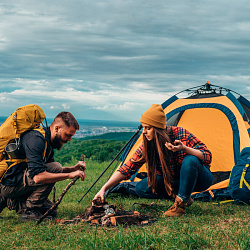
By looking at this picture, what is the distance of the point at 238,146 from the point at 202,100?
130 centimetres

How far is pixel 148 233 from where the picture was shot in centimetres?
359

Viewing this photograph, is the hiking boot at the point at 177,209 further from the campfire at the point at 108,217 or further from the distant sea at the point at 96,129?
the distant sea at the point at 96,129

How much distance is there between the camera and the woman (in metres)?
4.30

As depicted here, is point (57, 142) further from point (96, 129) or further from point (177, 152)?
point (96, 129)

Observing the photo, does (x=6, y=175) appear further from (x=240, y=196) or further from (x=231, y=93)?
(x=231, y=93)

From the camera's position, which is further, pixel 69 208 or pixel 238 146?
pixel 238 146

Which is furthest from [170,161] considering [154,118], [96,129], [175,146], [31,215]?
[96,129]

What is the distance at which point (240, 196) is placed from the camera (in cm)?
541

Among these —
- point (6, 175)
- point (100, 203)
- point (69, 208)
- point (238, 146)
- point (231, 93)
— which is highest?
point (231, 93)

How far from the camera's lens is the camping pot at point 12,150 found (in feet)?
14.4

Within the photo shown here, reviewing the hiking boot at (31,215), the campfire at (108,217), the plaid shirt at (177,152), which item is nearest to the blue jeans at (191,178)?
the plaid shirt at (177,152)

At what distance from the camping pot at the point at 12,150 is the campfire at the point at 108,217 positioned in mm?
1025

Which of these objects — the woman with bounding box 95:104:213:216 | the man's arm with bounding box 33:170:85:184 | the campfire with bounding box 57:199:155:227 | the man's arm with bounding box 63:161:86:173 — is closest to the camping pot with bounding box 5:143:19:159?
the man's arm with bounding box 33:170:85:184

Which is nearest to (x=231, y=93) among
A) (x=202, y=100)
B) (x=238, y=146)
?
(x=202, y=100)
